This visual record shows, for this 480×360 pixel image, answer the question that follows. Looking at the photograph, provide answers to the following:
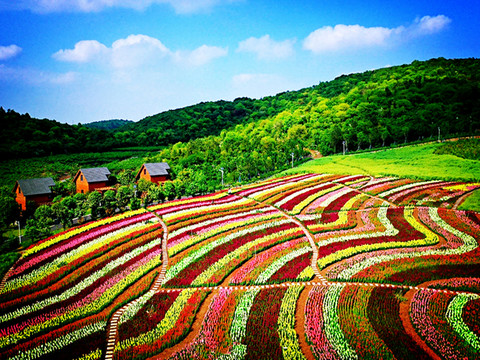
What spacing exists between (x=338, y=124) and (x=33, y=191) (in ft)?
206

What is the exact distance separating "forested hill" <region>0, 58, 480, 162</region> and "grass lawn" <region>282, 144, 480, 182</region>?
11.4 meters

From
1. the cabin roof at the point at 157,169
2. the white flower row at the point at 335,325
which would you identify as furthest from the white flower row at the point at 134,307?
the cabin roof at the point at 157,169

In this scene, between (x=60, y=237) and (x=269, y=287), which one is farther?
(x=60, y=237)

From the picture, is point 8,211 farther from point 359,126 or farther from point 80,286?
point 359,126

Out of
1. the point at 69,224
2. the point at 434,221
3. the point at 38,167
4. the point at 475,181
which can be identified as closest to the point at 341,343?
the point at 434,221

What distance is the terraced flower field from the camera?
11.1m

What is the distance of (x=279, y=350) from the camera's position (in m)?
10.6

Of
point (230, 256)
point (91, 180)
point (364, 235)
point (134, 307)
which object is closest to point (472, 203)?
point (364, 235)

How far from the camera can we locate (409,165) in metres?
44.2

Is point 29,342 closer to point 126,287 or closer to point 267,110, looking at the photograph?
point 126,287

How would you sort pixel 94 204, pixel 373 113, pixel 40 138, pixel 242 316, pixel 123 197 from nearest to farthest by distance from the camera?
pixel 242 316 → pixel 94 204 → pixel 123 197 → pixel 40 138 → pixel 373 113

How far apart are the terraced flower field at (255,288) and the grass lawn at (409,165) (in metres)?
12.0

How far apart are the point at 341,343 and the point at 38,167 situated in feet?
186

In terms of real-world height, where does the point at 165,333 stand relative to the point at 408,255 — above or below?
above
